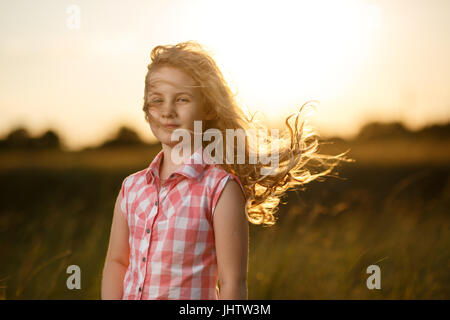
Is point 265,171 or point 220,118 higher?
point 220,118

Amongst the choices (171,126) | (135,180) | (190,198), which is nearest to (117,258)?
(135,180)

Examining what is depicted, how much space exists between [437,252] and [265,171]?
2.02 meters

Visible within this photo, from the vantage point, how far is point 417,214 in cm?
387

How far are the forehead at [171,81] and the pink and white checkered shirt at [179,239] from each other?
27 cm

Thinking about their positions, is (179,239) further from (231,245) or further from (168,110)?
(168,110)

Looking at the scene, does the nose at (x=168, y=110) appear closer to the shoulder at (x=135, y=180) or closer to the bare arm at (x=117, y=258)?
the shoulder at (x=135, y=180)

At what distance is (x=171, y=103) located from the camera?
1880 mm

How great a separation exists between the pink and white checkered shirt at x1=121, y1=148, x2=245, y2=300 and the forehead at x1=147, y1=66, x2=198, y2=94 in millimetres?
268

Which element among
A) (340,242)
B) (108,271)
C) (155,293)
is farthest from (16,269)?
(340,242)

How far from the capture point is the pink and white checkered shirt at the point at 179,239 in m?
1.76

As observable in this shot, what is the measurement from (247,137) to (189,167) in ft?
1.14

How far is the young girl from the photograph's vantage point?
5.78 ft
